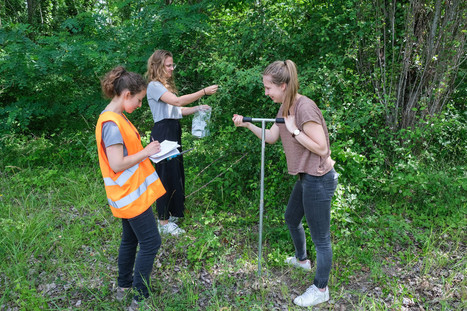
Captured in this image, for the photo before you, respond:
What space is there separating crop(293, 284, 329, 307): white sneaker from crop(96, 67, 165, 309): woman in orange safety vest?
1305 mm

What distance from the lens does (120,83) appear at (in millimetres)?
2510

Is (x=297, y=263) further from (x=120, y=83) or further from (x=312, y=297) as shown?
(x=120, y=83)

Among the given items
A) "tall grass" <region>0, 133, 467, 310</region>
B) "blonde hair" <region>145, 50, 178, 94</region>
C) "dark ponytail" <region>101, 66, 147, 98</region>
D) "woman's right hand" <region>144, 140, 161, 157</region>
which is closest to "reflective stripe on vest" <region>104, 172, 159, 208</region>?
"woman's right hand" <region>144, 140, 161, 157</region>

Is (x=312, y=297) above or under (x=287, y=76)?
under

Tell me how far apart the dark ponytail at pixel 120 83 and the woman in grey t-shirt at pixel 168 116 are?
0.96 m

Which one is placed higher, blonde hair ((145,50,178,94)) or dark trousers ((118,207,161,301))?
blonde hair ((145,50,178,94))

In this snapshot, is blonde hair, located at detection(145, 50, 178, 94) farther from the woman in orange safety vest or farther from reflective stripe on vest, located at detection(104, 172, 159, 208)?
reflective stripe on vest, located at detection(104, 172, 159, 208)

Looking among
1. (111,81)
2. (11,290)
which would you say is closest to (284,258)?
(111,81)

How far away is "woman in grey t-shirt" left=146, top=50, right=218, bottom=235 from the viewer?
140 inches

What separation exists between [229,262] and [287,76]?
80.7 inches

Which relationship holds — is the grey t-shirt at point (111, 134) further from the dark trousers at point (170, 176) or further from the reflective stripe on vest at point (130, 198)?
the dark trousers at point (170, 176)

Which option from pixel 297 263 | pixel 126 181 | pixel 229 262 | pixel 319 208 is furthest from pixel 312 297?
pixel 126 181

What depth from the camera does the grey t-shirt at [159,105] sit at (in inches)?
140

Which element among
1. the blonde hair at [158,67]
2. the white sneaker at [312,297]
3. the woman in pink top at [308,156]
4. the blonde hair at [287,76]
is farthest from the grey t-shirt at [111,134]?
the white sneaker at [312,297]
